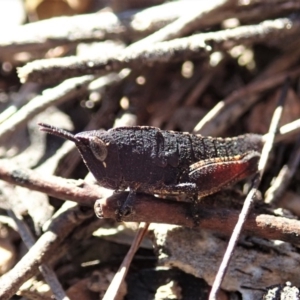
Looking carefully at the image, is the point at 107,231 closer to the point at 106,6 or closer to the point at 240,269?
the point at 240,269

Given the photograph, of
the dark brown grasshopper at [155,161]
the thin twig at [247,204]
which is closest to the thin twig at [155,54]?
the thin twig at [247,204]

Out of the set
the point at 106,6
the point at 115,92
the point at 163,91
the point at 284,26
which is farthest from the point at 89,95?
the point at 284,26

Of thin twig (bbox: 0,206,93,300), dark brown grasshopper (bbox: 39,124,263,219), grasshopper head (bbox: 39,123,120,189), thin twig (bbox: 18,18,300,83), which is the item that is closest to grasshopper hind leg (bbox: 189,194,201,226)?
dark brown grasshopper (bbox: 39,124,263,219)

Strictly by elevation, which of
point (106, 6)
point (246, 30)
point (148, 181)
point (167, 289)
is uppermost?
point (106, 6)

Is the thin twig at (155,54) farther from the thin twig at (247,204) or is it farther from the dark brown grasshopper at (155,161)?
the dark brown grasshopper at (155,161)

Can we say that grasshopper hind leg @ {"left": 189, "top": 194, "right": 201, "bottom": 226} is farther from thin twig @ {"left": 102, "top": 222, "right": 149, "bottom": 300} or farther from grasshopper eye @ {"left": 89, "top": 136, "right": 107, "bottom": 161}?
grasshopper eye @ {"left": 89, "top": 136, "right": 107, "bottom": 161}

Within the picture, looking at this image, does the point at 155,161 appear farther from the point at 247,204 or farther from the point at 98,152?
the point at 247,204

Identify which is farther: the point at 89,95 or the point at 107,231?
the point at 89,95
